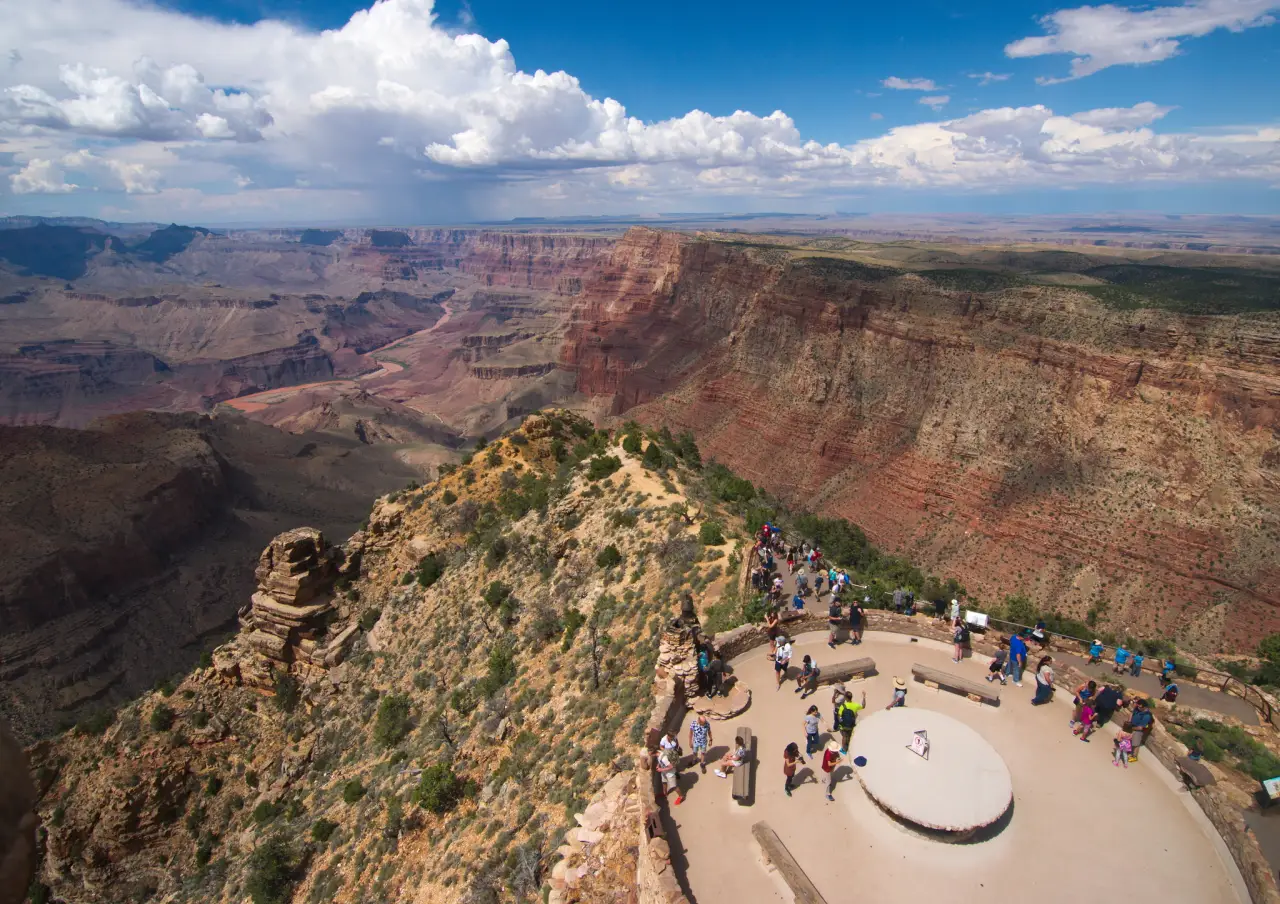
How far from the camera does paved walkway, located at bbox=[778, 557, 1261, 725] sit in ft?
72.0

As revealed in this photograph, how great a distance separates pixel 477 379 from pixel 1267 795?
198m

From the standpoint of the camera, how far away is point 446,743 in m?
24.5

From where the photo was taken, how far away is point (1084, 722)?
55.0ft

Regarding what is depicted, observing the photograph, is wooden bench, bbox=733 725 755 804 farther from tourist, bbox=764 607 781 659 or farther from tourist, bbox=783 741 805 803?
tourist, bbox=764 607 781 659

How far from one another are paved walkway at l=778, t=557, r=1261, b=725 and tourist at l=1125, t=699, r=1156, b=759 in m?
4.82

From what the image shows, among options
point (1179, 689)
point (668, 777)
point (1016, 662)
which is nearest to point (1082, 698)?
point (1016, 662)

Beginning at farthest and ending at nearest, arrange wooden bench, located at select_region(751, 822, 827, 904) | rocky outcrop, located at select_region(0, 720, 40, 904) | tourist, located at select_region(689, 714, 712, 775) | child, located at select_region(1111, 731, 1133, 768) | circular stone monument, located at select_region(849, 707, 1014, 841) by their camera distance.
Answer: child, located at select_region(1111, 731, 1133, 768), tourist, located at select_region(689, 714, 712, 775), circular stone monument, located at select_region(849, 707, 1014, 841), wooden bench, located at select_region(751, 822, 827, 904), rocky outcrop, located at select_region(0, 720, 40, 904)

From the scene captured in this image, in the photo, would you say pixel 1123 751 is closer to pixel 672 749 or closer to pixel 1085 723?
pixel 1085 723

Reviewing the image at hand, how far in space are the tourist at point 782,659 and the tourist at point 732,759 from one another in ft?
10.7

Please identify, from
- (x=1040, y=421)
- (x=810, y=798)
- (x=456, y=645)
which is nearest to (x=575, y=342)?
(x=1040, y=421)

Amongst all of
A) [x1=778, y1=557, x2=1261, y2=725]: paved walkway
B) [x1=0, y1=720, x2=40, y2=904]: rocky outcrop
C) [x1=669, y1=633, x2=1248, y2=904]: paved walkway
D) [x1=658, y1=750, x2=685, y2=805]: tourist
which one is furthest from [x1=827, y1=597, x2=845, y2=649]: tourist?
[x1=0, y1=720, x2=40, y2=904]: rocky outcrop

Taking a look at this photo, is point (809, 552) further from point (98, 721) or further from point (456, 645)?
point (98, 721)

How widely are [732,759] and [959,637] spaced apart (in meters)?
9.14

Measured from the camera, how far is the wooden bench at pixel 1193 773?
14.7 metres
